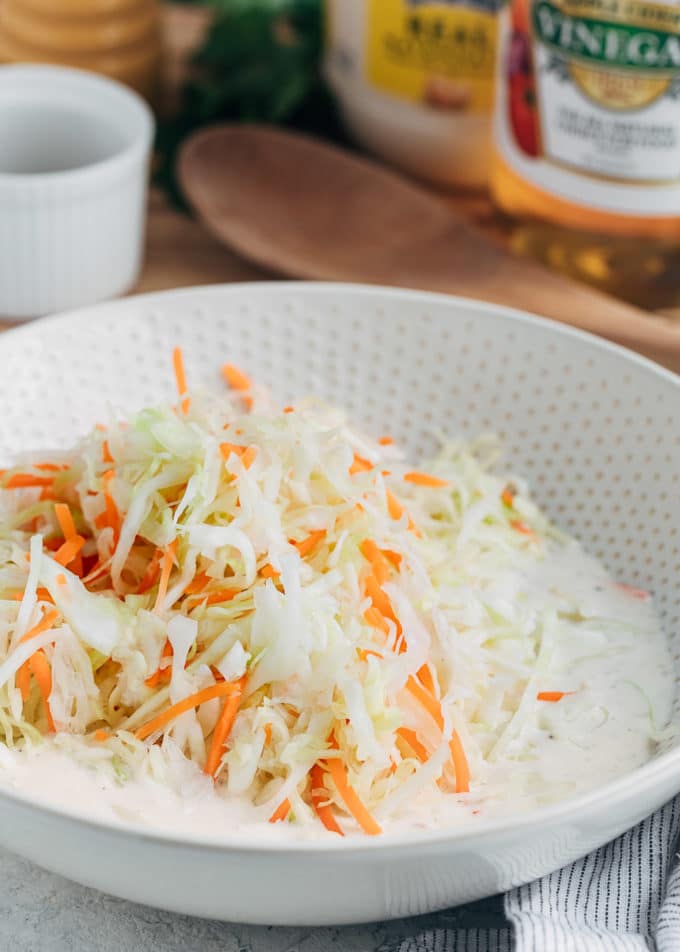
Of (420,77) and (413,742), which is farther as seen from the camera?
(420,77)

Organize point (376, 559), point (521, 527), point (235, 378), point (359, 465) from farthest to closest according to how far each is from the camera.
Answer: point (235, 378)
point (521, 527)
point (359, 465)
point (376, 559)

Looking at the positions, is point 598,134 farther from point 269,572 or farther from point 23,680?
point 23,680

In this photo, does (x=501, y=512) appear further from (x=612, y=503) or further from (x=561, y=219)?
(x=561, y=219)

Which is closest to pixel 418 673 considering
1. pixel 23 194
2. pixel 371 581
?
pixel 371 581

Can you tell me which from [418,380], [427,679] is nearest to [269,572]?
[427,679]

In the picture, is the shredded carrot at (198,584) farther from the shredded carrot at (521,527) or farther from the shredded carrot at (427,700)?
the shredded carrot at (521,527)

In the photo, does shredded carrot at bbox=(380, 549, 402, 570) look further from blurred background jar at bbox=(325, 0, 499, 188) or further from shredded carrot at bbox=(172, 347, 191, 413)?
blurred background jar at bbox=(325, 0, 499, 188)
